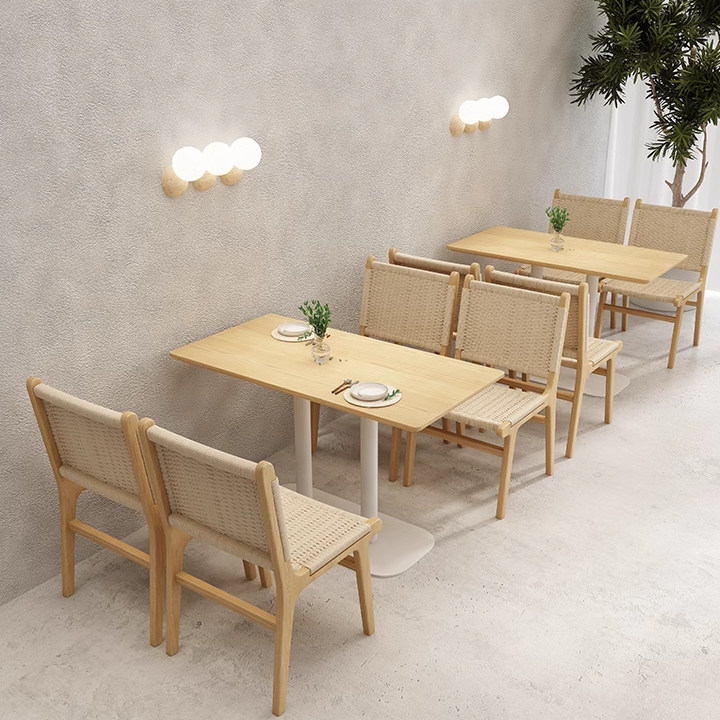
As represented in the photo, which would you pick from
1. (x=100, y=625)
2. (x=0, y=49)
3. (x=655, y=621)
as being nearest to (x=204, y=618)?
(x=100, y=625)

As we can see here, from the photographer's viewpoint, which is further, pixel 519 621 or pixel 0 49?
pixel 519 621

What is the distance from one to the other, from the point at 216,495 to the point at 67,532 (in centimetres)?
92

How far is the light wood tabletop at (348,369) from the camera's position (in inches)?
124

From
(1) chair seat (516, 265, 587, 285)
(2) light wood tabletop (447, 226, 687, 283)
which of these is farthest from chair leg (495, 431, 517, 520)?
(1) chair seat (516, 265, 587, 285)

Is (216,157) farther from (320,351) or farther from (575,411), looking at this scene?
(575,411)

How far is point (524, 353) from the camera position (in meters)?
3.98

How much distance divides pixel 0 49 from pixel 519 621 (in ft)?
8.60

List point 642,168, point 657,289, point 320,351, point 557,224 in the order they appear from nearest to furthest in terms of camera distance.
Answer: point 320,351
point 557,224
point 657,289
point 642,168

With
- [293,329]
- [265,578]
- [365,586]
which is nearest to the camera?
[365,586]

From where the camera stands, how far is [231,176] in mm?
3672

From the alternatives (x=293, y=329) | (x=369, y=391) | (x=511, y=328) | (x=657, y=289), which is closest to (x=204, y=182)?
(x=293, y=329)

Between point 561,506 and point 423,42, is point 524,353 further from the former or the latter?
point 423,42

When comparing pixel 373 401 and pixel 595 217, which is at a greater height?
pixel 595 217

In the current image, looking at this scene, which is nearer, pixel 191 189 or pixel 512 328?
pixel 191 189
